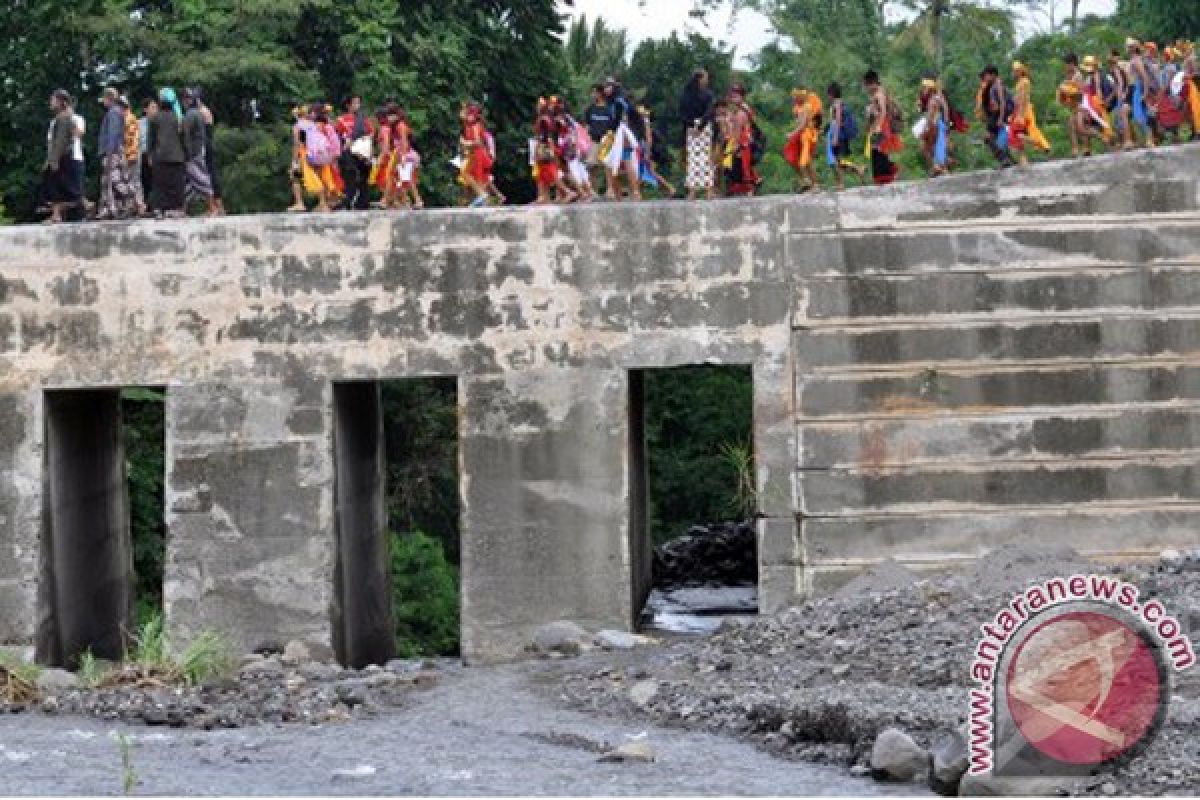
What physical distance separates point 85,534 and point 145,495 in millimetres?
6078

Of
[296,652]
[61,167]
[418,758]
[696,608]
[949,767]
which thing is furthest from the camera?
[696,608]

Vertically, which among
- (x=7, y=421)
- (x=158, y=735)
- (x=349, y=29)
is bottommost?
(x=158, y=735)

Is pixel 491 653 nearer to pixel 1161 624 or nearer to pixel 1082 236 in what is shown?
pixel 1082 236

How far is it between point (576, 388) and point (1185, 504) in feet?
16.2

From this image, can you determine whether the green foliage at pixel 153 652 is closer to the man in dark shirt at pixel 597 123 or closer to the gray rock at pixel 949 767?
the man in dark shirt at pixel 597 123

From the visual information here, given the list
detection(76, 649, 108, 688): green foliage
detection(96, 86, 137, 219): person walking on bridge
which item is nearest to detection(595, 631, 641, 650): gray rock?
detection(76, 649, 108, 688): green foliage

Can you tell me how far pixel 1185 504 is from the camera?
76.0 feet

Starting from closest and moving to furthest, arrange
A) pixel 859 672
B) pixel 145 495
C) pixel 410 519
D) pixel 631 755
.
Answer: pixel 631 755
pixel 859 672
pixel 145 495
pixel 410 519

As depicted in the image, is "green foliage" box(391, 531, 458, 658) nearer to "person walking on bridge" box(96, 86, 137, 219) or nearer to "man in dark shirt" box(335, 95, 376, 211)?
"man in dark shirt" box(335, 95, 376, 211)

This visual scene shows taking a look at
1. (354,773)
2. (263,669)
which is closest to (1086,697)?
(354,773)

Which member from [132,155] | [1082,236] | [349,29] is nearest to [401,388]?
[349,29]

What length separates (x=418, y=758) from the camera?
690 inches

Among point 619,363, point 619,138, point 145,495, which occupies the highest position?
point 619,138

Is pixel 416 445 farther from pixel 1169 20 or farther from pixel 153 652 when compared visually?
pixel 153 652
